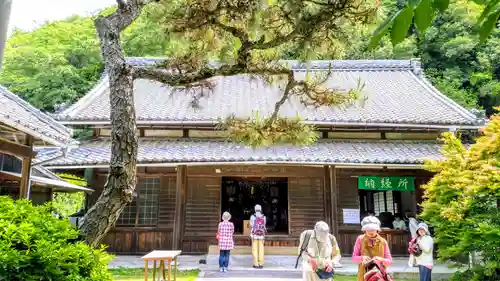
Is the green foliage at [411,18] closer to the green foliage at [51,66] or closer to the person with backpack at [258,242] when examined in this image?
the person with backpack at [258,242]

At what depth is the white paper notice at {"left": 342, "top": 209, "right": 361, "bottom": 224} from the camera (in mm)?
11188

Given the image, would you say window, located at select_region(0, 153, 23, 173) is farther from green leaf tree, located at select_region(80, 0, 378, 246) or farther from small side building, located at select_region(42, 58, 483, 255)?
green leaf tree, located at select_region(80, 0, 378, 246)

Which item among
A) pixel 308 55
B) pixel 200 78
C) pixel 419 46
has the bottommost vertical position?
pixel 200 78

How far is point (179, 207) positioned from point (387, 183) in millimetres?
6204

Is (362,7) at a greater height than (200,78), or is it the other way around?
(362,7)

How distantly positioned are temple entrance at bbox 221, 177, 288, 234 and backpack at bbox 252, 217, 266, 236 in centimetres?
413

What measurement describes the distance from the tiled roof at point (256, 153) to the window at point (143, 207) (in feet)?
3.78

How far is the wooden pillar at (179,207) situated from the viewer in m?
10.3

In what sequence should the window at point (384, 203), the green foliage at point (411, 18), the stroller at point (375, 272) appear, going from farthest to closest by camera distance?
1. the window at point (384, 203)
2. the stroller at point (375, 272)
3. the green foliage at point (411, 18)

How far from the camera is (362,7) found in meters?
3.81

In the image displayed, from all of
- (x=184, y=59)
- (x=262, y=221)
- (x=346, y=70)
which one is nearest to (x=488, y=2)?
(x=184, y=59)

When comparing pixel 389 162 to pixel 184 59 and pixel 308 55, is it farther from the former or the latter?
pixel 184 59

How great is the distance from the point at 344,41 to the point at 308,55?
1.32 feet

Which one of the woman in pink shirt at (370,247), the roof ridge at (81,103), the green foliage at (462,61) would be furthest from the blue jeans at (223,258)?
the green foliage at (462,61)
